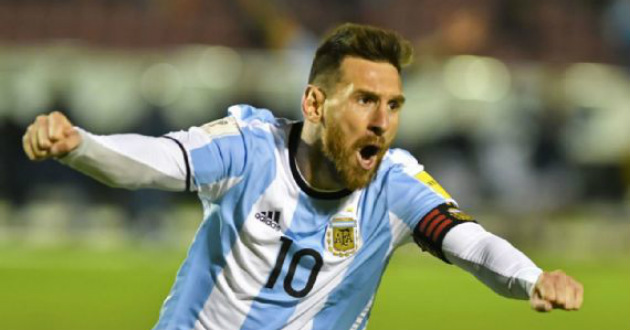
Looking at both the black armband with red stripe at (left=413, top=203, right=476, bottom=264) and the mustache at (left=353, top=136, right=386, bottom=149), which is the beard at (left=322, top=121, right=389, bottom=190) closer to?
the mustache at (left=353, top=136, right=386, bottom=149)

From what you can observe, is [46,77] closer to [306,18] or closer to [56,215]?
[56,215]

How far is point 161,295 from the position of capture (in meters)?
10.8

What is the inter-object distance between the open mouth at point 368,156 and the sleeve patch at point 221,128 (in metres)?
0.48

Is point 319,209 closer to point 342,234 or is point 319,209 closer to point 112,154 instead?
point 342,234

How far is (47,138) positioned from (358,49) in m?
1.42

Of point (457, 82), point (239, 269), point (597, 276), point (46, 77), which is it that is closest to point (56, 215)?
point (46, 77)

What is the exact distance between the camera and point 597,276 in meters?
13.4

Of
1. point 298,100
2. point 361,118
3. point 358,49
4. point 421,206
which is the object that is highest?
point 298,100

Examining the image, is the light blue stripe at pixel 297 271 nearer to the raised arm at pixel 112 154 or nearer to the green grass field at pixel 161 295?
the raised arm at pixel 112 154

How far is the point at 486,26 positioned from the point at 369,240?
13.2 meters

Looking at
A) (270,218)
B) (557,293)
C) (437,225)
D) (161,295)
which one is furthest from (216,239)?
(161,295)

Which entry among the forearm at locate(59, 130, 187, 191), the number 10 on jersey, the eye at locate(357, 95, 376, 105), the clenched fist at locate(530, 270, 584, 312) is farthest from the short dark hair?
the clenched fist at locate(530, 270, 584, 312)

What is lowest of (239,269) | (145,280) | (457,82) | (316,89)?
(145,280)

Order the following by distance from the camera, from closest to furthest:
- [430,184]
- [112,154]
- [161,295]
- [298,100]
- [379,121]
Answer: [112,154] → [379,121] → [430,184] → [161,295] → [298,100]
